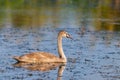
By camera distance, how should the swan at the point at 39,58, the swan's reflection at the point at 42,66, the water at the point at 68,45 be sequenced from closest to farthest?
the water at the point at 68,45 → the swan's reflection at the point at 42,66 → the swan at the point at 39,58

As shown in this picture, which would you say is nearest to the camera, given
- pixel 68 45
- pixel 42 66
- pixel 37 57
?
pixel 42 66

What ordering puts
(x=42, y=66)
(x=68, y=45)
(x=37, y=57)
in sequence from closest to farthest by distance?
(x=42, y=66) → (x=37, y=57) → (x=68, y=45)

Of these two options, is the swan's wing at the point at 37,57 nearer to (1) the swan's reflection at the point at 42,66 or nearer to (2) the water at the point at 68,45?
(1) the swan's reflection at the point at 42,66

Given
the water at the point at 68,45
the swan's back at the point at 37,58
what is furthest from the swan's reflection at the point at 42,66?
the swan's back at the point at 37,58

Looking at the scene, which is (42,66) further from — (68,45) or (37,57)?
(68,45)

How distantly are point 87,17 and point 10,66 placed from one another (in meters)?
18.0

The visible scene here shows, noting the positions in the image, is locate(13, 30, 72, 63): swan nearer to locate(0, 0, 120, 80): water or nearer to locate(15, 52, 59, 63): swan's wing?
locate(15, 52, 59, 63): swan's wing

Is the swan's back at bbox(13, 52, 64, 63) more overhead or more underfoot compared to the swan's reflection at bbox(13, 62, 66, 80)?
more overhead

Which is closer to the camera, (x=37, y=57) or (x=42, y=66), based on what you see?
(x=42, y=66)

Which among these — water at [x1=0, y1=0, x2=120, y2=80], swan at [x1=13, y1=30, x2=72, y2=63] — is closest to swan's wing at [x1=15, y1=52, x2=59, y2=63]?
swan at [x1=13, y1=30, x2=72, y2=63]

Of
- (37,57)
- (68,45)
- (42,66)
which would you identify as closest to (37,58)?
(37,57)

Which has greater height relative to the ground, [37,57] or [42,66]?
[37,57]

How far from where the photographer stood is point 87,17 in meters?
34.2

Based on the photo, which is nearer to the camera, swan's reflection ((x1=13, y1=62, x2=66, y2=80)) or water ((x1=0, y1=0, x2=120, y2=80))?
water ((x1=0, y1=0, x2=120, y2=80))
